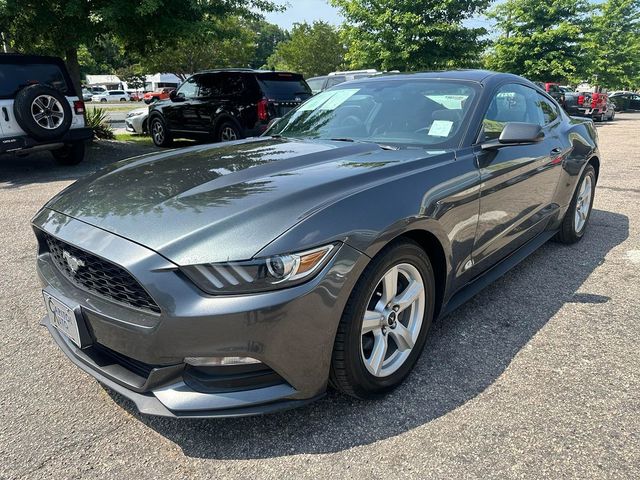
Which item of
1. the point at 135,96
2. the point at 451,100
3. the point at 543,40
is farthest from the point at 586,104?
the point at 135,96

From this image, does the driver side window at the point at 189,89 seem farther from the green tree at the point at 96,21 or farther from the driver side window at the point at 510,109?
the driver side window at the point at 510,109

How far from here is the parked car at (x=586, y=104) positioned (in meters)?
20.8

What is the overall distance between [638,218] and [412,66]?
1403 cm

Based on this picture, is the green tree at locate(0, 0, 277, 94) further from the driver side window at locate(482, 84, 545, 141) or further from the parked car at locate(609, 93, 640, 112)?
the parked car at locate(609, 93, 640, 112)

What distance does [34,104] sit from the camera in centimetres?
744

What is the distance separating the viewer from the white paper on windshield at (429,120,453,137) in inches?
115

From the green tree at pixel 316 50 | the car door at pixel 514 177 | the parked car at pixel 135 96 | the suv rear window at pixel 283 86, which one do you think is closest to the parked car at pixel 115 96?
the parked car at pixel 135 96

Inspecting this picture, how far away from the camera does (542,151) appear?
11.9 feet

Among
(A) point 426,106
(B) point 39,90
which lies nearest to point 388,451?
(A) point 426,106

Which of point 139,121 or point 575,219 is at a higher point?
point 575,219

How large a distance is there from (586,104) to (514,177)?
72.4 ft

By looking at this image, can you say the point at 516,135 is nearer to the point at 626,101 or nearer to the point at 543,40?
the point at 543,40

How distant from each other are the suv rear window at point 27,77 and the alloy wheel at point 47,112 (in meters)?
0.34

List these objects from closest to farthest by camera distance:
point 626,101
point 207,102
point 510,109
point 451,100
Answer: point 451,100, point 510,109, point 207,102, point 626,101
